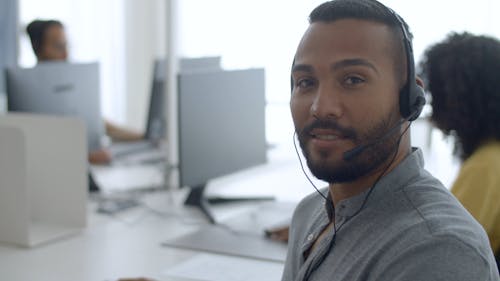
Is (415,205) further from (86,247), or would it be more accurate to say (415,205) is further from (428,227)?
(86,247)

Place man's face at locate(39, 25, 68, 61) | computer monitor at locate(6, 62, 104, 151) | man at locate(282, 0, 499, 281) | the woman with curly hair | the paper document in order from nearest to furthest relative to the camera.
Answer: man at locate(282, 0, 499, 281) → the paper document → the woman with curly hair → computer monitor at locate(6, 62, 104, 151) → man's face at locate(39, 25, 68, 61)

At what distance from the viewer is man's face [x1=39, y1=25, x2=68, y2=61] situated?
10.7ft

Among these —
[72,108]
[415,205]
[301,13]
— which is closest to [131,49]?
[301,13]

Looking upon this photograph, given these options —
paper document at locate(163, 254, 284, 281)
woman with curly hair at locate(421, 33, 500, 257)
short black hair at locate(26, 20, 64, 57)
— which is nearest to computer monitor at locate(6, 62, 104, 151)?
short black hair at locate(26, 20, 64, 57)

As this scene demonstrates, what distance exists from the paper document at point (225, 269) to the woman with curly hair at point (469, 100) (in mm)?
505

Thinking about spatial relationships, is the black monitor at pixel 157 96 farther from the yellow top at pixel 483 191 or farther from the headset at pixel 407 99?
the headset at pixel 407 99

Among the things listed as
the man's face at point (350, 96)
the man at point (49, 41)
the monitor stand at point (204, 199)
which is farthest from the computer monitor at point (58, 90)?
the man's face at point (350, 96)

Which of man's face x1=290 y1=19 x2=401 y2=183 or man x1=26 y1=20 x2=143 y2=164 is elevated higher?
man's face x1=290 y1=19 x2=401 y2=183

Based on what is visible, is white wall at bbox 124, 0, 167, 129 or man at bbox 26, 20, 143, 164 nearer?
man at bbox 26, 20, 143, 164

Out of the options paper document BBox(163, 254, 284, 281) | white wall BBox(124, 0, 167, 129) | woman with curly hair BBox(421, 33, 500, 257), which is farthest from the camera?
white wall BBox(124, 0, 167, 129)

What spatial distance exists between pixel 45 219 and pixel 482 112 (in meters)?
1.29

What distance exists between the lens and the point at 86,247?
1.80 meters

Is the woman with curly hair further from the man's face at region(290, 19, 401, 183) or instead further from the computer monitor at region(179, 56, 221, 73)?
the computer monitor at region(179, 56, 221, 73)

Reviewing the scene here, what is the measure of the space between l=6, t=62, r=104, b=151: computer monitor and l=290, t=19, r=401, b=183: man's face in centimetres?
157
